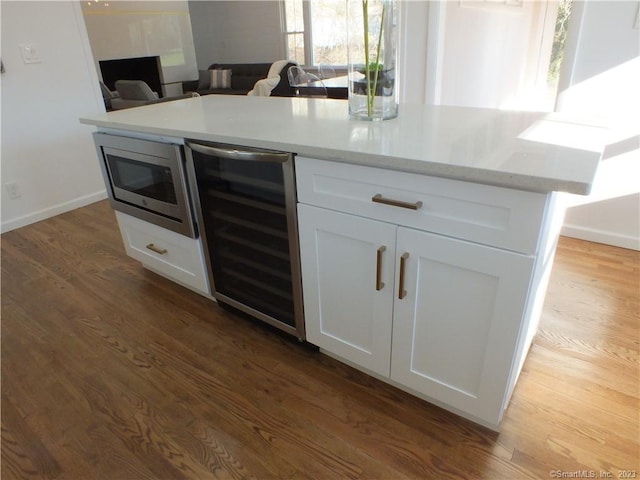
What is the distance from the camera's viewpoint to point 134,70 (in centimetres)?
687

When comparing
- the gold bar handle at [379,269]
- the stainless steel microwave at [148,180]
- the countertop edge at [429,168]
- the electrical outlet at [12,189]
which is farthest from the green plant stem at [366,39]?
the electrical outlet at [12,189]

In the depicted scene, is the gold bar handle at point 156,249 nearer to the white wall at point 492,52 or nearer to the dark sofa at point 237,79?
the white wall at point 492,52

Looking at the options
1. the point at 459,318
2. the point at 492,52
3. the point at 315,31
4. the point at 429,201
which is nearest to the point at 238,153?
the point at 429,201

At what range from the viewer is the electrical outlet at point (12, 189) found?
2.95 metres

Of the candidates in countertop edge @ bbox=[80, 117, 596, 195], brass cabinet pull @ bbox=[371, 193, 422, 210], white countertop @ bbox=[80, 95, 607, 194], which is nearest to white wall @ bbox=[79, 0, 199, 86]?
white countertop @ bbox=[80, 95, 607, 194]

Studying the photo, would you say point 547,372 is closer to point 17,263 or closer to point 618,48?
point 618,48

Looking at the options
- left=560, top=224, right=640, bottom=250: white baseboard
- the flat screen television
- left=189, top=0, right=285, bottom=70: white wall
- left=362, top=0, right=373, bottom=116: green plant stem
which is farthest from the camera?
left=189, top=0, right=285, bottom=70: white wall

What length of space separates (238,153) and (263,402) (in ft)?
2.87

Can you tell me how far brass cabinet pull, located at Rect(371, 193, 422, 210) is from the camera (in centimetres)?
106

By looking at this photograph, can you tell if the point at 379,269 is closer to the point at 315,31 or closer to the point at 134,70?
the point at 315,31

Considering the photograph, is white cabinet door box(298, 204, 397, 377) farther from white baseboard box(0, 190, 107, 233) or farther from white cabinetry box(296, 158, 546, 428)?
white baseboard box(0, 190, 107, 233)

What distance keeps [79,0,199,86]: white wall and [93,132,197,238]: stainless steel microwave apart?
5.00 meters

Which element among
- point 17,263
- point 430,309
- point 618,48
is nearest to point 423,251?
point 430,309

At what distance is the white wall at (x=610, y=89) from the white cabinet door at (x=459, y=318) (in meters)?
1.36
